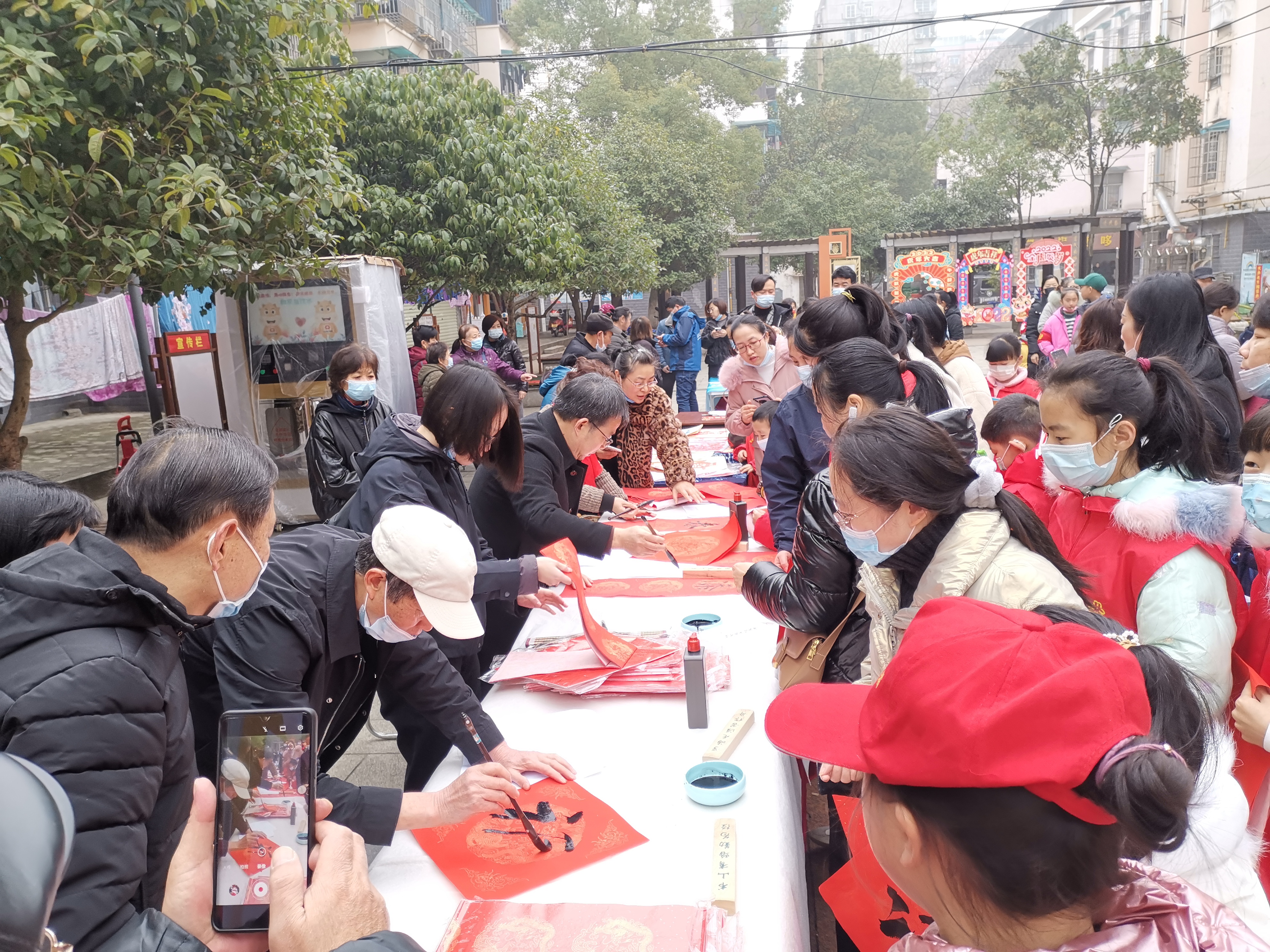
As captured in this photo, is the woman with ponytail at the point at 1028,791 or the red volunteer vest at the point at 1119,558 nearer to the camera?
the woman with ponytail at the point at 1028,791

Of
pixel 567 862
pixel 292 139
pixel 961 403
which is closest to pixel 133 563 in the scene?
pixel 567 862

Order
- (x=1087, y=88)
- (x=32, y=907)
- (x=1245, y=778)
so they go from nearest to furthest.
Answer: (x=32, y=907) < (x=1245, y=778) < (x=1087, y=88)

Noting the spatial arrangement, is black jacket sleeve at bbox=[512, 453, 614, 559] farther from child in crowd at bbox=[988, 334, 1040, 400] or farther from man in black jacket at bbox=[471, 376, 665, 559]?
child in crowd at bbox=[988, 334, 1040, 400]

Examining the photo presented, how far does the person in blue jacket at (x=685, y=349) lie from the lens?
10.2m

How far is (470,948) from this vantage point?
130cm

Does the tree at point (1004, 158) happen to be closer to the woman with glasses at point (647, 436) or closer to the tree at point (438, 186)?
the tree at point (438, 186)

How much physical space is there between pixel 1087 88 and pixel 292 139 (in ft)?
82.7

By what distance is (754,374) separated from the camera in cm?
522

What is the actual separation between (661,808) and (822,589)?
58 cm

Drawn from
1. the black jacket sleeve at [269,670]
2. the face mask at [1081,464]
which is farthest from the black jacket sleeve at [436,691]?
the face mask at [1081,464]

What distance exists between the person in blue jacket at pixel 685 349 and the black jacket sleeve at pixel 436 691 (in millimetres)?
8421

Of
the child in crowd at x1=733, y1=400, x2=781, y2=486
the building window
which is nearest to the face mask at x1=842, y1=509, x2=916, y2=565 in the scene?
the child in crowd at x1=733, y1=400, x2=781, y2=486

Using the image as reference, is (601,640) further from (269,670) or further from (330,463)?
(330,463)

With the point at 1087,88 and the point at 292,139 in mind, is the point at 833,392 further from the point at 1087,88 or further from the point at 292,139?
the point at 1087,88
